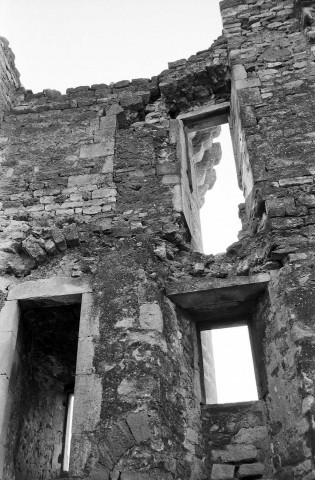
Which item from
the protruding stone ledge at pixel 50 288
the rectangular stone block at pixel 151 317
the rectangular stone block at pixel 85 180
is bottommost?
the rectangular stone block at pixel 151 317

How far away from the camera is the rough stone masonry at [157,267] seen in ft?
12.6

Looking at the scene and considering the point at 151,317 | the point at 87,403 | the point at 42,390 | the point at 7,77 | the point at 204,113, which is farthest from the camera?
the point at 7,77

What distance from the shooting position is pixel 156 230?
500 centimetres

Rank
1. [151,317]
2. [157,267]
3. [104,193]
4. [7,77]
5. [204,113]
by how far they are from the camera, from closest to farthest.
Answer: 1. [151,317]
2. [157,267]
3. [104,193]
4. [204,113]
5. [7,77]

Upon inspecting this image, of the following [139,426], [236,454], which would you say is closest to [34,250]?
[139,426]

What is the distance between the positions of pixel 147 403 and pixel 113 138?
3514 millimetres

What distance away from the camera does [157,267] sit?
466cm

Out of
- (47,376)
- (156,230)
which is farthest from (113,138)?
(47,376)

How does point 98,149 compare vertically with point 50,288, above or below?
above

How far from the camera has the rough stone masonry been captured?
3.84 m

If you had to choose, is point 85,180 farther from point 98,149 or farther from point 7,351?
point 7,351

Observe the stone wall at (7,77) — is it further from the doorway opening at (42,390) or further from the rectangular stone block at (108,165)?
the doorway opening at (42,390)

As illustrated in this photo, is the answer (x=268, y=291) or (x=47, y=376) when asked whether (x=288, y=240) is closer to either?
(x=268, y=291)

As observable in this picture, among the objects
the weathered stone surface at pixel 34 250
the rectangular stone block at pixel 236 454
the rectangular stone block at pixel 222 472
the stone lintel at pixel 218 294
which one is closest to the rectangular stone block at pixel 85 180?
the weathered stone surface at pixel 34 250
